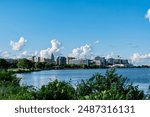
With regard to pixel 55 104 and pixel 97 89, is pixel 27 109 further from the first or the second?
pixel 97 89

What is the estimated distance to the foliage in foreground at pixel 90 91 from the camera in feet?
32.3

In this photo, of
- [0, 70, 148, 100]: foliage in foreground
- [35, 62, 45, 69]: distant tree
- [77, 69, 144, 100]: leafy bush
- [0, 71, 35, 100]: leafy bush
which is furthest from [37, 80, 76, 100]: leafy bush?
[35, 62, 45, 69]: distant tree

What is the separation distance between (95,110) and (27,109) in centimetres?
125

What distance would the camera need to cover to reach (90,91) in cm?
1143

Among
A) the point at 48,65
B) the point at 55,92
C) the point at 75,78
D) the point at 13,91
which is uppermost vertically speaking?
the point at 48,65

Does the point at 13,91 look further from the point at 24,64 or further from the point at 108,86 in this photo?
the point at 24,64

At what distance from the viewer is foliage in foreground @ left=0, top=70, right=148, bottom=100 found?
32.3 feet

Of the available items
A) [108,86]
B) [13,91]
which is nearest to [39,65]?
[13,91]

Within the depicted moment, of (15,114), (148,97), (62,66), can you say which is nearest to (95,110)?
(15,114)

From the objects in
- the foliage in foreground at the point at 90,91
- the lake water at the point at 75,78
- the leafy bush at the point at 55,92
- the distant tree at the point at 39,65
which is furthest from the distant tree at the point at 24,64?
the leafy bush at the point at 55,92

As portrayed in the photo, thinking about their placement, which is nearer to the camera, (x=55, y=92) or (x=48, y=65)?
(x=55, y=92)

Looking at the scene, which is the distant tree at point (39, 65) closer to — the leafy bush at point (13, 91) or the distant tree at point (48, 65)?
the distant tree at point (48, 65)

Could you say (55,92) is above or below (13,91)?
above

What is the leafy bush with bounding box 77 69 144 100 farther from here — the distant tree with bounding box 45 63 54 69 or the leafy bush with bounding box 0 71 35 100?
the distant tree with bounding box 45 63 54 69
